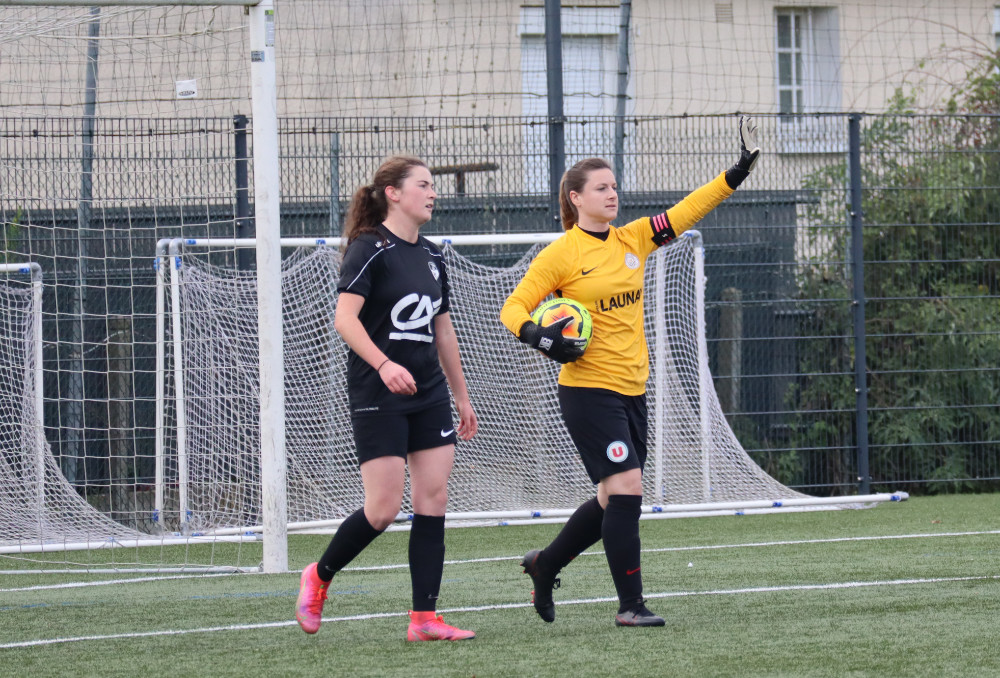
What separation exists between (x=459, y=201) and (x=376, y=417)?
541 centimetres

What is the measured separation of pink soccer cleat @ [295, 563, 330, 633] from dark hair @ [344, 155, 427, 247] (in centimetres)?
127

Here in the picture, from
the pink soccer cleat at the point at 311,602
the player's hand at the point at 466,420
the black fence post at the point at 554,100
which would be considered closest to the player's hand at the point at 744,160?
the player's hand at the point at 466,420

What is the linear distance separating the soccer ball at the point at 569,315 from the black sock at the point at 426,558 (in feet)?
2.74

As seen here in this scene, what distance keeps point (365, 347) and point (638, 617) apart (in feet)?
4.68

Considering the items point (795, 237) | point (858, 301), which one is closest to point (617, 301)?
point (795, 237)

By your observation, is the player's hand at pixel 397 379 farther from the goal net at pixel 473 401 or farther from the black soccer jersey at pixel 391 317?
the goal net at pixel 473 401

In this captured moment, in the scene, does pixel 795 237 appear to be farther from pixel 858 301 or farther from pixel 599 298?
pixel 599 298

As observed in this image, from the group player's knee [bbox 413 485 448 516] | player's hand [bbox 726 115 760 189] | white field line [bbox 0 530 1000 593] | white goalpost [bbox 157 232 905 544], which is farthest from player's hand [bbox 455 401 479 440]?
white goalpost [bbox 157 232 905 544]

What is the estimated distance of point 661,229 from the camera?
5.62 m

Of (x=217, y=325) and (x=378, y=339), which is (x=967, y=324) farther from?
(x=378, y=339)

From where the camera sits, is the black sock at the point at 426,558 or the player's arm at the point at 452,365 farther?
the player's arm at the point at 452,365

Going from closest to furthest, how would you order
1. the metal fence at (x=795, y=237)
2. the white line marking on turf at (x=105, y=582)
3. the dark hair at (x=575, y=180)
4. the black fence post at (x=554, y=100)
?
the dark hair at (x=575, y=180), the white line marking on turf at (x=105, y=582), the metal fence at (x=795, y=237), the black fence post at (x=554, y=100)

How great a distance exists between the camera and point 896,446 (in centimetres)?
1084

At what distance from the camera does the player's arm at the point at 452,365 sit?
5.32 m
